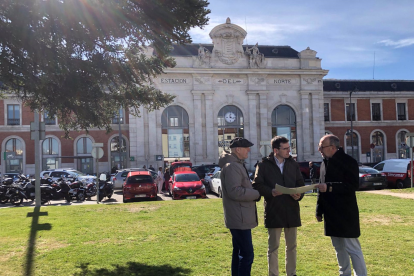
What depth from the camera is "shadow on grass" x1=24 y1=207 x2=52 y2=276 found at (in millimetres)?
6227

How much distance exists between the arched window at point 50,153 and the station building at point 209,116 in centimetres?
11

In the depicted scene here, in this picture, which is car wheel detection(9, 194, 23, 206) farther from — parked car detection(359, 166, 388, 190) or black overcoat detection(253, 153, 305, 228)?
parked car detection(359, 166, 388, 190)

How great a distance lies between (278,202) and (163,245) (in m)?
3.18

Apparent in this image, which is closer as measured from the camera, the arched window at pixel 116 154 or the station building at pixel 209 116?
the station building at pixel 209 116

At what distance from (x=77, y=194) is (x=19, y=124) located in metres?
28.9

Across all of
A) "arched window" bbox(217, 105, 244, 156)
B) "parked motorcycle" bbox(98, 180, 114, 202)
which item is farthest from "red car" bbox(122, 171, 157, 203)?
"arched window" bbox(217, 105, 244, 156)

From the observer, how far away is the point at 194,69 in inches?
1681

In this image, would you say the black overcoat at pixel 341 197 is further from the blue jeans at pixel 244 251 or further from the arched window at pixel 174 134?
the arched window at pixel 174 134

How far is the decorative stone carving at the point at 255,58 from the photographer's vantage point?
44188 mm

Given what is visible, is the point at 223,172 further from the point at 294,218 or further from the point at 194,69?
the point at 194,69

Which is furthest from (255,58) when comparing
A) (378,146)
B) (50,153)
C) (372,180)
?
(50,153)

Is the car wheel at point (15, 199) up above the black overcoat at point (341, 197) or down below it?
below

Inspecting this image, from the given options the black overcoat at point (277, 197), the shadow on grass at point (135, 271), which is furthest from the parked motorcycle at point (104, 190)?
the black overcoat at point (277, 197)

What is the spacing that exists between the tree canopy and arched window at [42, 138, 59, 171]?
3818 centimetres
